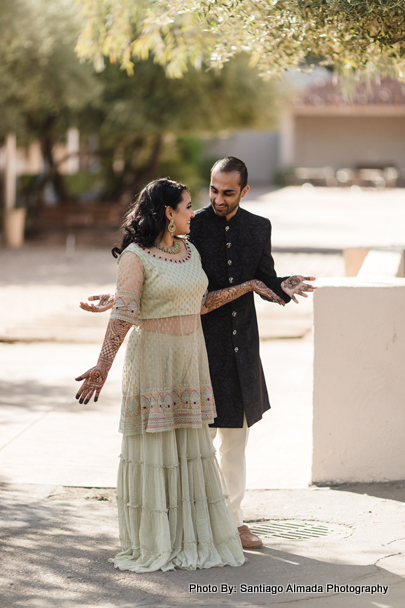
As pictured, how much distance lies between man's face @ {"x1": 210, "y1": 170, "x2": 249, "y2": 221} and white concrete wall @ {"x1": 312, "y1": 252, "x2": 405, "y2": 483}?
0.97 m

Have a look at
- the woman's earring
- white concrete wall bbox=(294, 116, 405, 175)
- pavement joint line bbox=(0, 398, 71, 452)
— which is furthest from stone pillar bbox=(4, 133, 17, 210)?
white concrete wall bbox=(294, 116, 405, 175)

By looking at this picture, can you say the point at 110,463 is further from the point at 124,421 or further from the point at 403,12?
the point at 403,12

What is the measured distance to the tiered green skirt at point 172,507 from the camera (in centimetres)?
367

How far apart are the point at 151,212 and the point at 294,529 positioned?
69.2 inches

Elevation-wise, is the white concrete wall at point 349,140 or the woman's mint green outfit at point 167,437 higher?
the white concrete wall at point 349,140

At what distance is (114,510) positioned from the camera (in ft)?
14.8

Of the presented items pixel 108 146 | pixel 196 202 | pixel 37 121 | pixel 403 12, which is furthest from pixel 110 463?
pixel 196 202

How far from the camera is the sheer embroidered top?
143 inches

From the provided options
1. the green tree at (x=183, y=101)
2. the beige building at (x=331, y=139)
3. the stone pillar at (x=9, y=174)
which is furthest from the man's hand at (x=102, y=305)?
the beige building at (x=331, y=139)

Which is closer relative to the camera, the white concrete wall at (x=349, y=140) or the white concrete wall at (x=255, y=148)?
the white concrete wall at (x=349, y=140)

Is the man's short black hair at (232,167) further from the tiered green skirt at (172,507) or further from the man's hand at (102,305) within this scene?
the tiered green skirt at (172,507)

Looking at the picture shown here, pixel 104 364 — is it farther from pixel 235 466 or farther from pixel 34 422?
pixel 34 422

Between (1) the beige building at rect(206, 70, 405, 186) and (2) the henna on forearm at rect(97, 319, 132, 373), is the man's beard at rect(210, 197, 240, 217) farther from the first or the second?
(1) the beige building at rect(206, 70, 405, 186)

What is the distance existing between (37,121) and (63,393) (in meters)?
13.4
